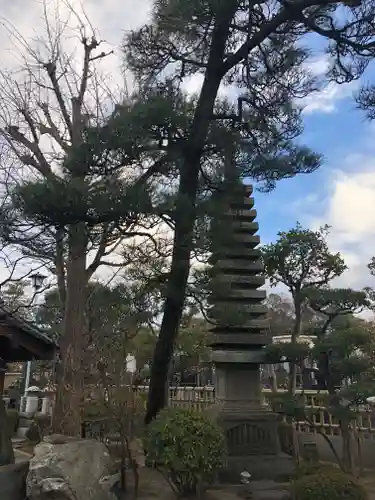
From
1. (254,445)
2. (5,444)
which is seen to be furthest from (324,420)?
(5,444)

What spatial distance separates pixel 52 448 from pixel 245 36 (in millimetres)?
5484

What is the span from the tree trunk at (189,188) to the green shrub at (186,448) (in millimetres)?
1230

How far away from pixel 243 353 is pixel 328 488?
338 centimetres

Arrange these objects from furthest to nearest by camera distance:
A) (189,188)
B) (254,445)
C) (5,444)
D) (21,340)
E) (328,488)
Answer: (21,340) < (254,445) < (5,444) < (189,188) < (328,488)

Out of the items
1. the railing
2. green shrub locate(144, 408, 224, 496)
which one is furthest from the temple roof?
green shrub locate(144, 408, 224, 496)

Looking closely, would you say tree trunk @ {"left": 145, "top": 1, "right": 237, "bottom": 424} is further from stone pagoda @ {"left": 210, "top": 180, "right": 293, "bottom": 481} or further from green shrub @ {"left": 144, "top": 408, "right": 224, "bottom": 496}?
green shrub @ {"left": 144, "top": 408, "right": 224, "bottom": 496}

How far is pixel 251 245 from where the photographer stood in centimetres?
869

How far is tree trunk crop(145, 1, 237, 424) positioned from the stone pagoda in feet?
2.66

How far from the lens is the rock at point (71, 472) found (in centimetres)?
511

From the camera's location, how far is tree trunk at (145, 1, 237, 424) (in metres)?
5.20

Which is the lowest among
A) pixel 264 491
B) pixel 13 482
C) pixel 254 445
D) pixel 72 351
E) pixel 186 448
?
pixel 264 491

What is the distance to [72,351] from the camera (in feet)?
25.3

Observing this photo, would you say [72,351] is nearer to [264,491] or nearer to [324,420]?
[264,491]

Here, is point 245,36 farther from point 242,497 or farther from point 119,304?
point 242,497
